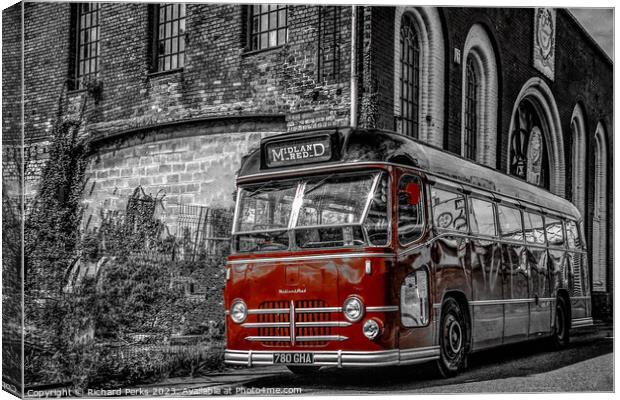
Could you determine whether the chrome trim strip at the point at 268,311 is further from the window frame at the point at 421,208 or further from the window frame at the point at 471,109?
the window frame at the point at 471,109

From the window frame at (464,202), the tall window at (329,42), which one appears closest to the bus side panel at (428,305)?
the window frame at (464,202)

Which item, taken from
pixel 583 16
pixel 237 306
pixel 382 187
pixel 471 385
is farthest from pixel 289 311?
pixel 583 16

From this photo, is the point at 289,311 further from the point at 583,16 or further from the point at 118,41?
the point at 583,16

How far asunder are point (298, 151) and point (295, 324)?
1895mm

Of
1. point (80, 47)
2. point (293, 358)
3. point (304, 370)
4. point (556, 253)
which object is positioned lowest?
point (304, 370)

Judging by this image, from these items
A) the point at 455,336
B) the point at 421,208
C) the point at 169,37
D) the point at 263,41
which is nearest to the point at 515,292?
the point at 455,336

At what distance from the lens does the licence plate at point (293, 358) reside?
10047mm

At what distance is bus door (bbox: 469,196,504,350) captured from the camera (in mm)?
11453

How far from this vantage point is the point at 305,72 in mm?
11516

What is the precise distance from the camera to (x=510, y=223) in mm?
12461

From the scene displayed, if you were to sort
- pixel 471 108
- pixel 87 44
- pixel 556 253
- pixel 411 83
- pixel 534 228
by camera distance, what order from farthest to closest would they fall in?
1. pixel 556 253
2. pixel 534 228
3. pixel 471 108
4. pixel 87 44
5. pixel 411 83

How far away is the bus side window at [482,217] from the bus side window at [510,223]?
0.24 meters

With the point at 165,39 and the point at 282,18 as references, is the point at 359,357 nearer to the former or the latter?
the point at 282,18

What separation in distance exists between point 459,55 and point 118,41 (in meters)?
4.50
